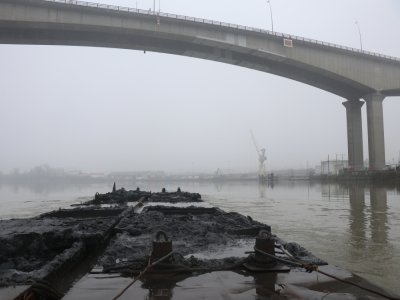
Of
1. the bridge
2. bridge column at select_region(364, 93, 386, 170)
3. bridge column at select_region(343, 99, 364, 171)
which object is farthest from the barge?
bridge column at select_region(343, 99, 364, 171)

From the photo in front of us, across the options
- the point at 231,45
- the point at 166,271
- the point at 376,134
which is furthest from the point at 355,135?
the point at 166,271

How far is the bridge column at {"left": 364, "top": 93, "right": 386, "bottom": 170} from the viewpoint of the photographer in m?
46.1

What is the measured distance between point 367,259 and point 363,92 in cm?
4740

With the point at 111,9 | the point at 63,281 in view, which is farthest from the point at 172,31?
the point at 63,281

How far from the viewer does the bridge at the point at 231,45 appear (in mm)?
36844

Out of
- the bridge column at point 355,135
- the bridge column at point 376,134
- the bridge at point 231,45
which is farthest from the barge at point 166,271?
the bridge column at point 355,135

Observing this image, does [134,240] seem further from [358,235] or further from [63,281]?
[358,235]

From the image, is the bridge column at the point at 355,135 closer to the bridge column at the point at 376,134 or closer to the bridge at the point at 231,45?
the bridge at the point at 231,45

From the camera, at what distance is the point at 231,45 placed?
1667 inches

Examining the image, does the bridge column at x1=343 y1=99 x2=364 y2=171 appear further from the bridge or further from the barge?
the barge

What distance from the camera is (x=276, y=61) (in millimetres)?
45219

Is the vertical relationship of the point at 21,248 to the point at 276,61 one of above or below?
below

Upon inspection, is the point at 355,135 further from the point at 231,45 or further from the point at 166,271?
the point at 166,271

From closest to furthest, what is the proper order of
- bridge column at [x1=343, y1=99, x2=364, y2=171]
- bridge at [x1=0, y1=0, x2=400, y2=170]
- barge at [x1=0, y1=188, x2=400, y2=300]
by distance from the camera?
barge at [x1=0, y1=188, x2=400, y2=300]
bridge at [x1=0, y1=0, x2=400, y2=170]
bridge column at [x1=343, y1=99, x2=364, y2=171]
